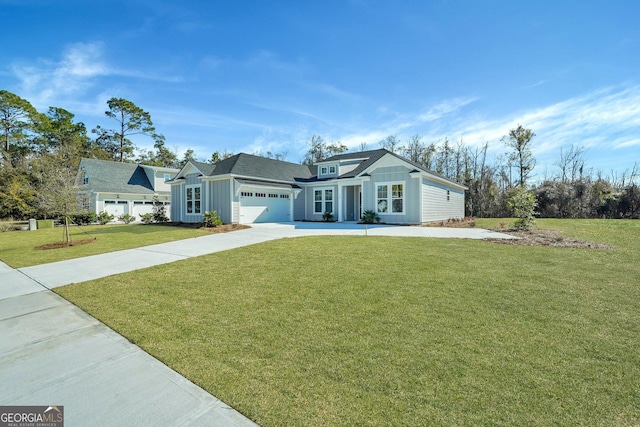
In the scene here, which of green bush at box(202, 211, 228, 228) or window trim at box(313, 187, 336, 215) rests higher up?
window trim at box(313, 187, 336, 215)

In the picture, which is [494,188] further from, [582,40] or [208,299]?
[208,299]

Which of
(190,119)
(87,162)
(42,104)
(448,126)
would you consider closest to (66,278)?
(190,119)

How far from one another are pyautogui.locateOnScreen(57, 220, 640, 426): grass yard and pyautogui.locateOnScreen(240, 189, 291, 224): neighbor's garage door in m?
11.5

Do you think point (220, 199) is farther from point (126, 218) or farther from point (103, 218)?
point (103, 218)

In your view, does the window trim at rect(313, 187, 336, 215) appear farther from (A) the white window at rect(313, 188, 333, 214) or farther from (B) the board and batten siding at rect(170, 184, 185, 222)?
(B) the board and batten siding at rect(170, 184, 185, 222)

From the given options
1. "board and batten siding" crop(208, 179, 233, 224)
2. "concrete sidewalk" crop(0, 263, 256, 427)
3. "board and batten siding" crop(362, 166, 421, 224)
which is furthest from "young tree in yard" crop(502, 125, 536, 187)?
"concrete sidewalk" crop(0, 263, 256, 427)

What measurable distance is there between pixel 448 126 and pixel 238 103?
2111 centimetres

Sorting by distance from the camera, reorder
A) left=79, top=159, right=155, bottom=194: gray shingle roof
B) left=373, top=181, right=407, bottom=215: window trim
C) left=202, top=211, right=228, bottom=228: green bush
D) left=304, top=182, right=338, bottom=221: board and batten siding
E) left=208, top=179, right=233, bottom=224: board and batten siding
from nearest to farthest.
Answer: left=202, top=211, right=228, bottom=228: green bush < left=373, top=181, right=407, bottom=215: window trim < left=208, top=179, right=233, bottom=224: board and batten siding < left=304, top=182, right=338, bottom=221: board and batten siding < left=79, top=159, right=155, bottom=194: gray shingle roof

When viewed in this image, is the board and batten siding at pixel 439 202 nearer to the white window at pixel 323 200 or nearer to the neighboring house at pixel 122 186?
the white window at pixel 323 200

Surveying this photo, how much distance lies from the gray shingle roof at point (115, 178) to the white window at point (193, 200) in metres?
10.2

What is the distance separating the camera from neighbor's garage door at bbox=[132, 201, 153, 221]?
84.7 feet

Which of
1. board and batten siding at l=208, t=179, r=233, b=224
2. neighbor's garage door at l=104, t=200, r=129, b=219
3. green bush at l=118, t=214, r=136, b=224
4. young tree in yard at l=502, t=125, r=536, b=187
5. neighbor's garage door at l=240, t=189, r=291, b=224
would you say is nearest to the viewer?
board and batten siding at l=208, t=179, r=233, b=224

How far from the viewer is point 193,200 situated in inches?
755

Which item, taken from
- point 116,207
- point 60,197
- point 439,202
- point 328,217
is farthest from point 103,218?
point 439,202
